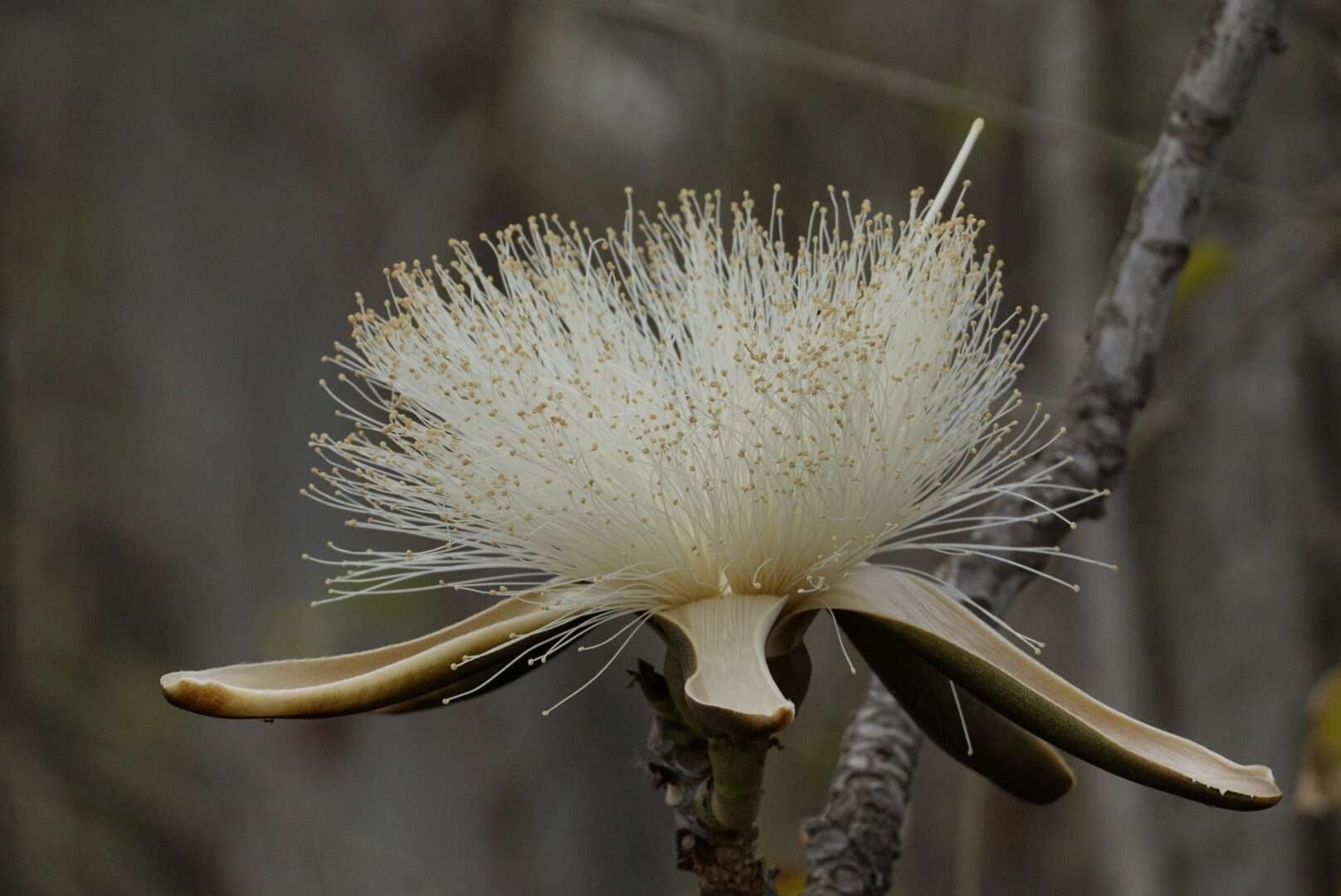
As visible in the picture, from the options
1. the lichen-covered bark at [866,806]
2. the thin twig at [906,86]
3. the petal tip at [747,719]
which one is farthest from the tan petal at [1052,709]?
the thin twig at [906,86]

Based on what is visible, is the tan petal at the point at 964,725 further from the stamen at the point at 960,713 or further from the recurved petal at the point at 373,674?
the recurved petal at the point at 373,674

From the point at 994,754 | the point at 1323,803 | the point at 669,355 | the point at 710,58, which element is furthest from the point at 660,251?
the point at 710,58

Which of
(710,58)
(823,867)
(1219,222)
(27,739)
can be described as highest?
(710,58)

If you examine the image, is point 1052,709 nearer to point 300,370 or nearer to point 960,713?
point 960,713

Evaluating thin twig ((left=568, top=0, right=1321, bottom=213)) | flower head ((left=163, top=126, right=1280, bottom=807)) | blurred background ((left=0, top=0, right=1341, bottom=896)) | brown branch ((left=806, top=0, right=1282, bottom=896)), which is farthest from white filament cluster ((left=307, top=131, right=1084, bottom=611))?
blurred background ((left=0, top=0, right=1341, bottom=896))

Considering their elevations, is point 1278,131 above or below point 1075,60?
below

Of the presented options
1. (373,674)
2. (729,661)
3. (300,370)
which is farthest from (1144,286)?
(300,370)

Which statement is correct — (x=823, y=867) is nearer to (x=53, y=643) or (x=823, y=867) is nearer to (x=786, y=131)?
(x=786, y=131)
